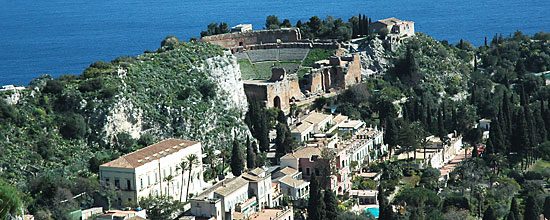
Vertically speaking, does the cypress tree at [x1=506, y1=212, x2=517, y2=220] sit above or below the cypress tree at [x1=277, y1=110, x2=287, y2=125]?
below

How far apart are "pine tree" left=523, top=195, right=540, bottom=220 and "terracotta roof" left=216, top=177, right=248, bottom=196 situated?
17.3 m

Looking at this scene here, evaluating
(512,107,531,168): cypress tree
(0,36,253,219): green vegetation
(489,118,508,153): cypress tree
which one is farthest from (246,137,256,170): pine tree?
(512,107,531,168): cypress tree

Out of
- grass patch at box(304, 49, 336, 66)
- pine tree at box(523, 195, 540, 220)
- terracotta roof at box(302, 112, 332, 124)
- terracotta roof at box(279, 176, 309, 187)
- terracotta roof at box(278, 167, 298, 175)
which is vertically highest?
grass patch at box(304, 49, 336, 66)

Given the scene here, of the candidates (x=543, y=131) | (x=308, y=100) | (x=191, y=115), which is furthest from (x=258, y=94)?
(x=543, y=131)

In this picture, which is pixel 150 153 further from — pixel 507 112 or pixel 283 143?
pixel 507 112

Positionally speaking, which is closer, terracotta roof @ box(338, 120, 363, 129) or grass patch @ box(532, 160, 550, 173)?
grass patch @ box(532, 160, 550, 173)

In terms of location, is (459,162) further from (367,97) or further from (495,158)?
(367,97)

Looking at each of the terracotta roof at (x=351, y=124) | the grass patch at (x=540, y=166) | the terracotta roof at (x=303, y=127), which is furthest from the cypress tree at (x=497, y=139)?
the terracotta roof at (x=303, y=127)

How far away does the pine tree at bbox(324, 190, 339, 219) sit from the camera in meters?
56.6

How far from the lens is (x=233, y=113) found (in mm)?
71500

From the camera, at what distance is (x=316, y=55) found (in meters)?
92.6

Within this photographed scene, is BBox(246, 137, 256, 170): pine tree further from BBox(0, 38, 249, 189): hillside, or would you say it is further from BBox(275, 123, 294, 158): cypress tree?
BBox(275, 123, 294, 158): cypress tree

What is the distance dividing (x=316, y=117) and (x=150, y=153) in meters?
21.6

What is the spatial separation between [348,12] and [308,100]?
102 meters
